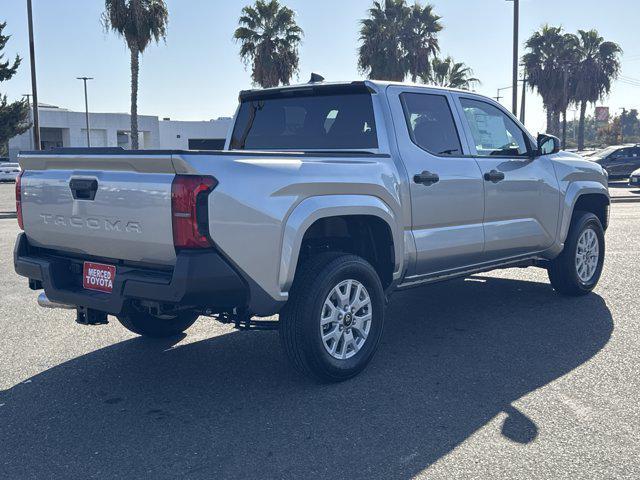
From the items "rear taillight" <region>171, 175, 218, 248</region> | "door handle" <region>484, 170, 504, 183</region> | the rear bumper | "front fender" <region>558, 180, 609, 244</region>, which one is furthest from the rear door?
"rear taillight" <region>171, 175, 218, 248</region>

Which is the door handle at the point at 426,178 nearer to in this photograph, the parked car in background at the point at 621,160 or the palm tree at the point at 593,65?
the parked car in background at the point at 621,160

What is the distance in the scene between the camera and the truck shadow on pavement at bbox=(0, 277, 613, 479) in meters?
3.41

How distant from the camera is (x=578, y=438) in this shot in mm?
3623

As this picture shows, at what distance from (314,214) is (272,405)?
116 cm

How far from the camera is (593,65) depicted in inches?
1895

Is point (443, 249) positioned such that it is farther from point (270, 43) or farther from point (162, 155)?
point (270, 43)

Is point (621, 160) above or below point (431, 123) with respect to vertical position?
below

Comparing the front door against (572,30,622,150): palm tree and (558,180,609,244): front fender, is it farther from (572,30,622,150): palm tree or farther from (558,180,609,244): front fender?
(572,30,622,150): palm tree

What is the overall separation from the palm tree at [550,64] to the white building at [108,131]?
27.4m

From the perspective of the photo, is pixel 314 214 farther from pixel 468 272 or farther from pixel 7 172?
pixel 7 172

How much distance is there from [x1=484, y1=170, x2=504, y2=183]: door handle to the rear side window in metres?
0.32

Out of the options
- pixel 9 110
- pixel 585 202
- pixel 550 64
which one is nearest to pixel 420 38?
pixel 550 64

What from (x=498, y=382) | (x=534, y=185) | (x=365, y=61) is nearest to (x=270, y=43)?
(x=365, y=61)

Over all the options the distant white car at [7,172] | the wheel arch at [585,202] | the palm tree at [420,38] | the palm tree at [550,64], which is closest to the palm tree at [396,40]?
the palm tree at [420,38]
